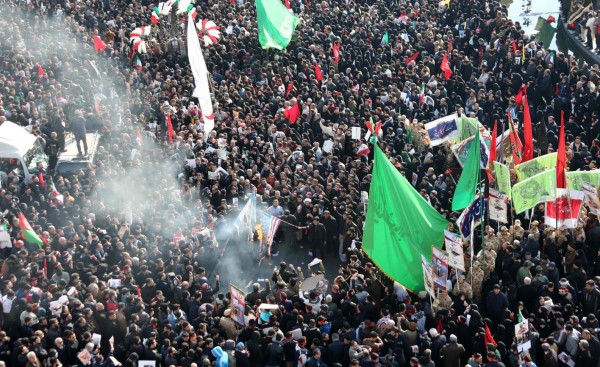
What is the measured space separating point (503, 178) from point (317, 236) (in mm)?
3912

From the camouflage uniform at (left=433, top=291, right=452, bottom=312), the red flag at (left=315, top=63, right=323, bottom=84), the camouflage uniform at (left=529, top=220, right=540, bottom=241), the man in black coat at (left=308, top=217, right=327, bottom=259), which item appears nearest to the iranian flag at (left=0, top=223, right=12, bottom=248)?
the man in black coat at (left=308, top=217, right=327, bottom=259)

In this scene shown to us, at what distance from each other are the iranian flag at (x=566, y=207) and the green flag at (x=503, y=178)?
2.82ft

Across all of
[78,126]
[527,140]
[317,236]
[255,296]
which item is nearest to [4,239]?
[78,126]

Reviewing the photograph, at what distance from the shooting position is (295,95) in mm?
26938

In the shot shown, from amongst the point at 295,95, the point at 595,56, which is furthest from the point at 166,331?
the point at 595,56

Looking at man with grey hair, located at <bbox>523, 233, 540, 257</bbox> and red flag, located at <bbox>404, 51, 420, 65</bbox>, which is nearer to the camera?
man with grey hair, located at <bbox>523, 233, 540, 257</bbox>

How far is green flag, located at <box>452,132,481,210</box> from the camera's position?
17.0 m

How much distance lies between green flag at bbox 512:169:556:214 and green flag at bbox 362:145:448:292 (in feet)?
6.45

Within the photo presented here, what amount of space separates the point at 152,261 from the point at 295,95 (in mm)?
9511

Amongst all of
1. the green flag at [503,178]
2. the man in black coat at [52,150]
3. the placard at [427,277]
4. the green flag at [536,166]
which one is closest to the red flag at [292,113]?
the man in black coat at [52,150]

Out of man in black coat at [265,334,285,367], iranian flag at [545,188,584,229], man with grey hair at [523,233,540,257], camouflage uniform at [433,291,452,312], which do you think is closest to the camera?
man in black coat at [265,334,285,367]

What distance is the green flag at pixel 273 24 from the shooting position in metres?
29.6

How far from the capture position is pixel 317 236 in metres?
20.2

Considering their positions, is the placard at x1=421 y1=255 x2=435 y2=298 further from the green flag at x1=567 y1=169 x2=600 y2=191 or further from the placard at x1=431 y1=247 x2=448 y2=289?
the green flag at x1=567 y1=169 x2=600 y2=191
